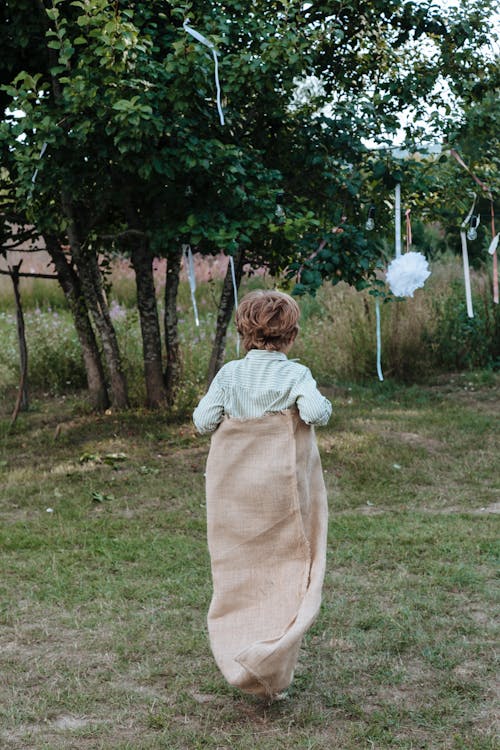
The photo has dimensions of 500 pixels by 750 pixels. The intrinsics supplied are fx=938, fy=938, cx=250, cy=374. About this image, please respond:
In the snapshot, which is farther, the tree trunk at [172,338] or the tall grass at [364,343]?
the tall grass at [364,343]

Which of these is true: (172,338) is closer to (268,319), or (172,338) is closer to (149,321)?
(149,321)

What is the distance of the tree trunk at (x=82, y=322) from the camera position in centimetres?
828

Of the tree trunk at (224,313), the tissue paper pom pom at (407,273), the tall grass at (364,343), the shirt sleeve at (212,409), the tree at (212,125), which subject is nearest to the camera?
the shirt sleeve at (212,409)

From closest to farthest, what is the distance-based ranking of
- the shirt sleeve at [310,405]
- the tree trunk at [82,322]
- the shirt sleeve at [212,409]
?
the shirt sleeve at [310,405]
the shirt sleeve at [212,409]
the tree trunk at [82,322]

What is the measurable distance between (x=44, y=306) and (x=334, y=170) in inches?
327

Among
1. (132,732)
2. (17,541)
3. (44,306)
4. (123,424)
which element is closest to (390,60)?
(123,424)

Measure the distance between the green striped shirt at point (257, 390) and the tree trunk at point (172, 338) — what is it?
464 centimetres

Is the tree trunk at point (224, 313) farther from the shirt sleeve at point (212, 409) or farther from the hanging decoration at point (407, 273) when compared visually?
the shirt sleeve at point (212, 409)

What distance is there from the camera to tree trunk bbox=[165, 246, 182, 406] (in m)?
8.02

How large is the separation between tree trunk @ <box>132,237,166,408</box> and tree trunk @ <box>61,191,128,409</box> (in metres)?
0.25

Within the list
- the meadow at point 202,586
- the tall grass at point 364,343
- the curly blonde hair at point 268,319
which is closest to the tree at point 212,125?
the meadow at point 202,586

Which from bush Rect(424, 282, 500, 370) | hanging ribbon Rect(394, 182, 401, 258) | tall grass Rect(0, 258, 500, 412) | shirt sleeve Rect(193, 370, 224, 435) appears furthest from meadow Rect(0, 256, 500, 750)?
hanging ribbon Rect(394, 182, 401, 258)

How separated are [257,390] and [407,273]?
3306 millimetres

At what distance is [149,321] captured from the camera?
7.98 m
